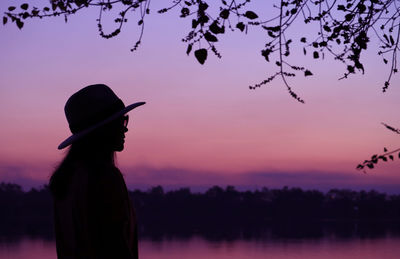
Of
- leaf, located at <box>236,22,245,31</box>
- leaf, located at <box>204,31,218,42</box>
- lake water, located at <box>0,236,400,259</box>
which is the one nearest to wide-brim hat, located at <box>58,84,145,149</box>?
leaf, located at <box>204,31,218,42</box>

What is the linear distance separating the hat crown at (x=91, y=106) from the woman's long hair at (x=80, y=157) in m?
0.08

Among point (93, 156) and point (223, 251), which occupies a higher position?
point (93, 156)

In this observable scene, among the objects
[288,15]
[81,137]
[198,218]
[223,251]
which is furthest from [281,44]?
[198,218]

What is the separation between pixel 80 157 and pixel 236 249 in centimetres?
10629

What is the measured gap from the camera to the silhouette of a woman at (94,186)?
8.82 ft

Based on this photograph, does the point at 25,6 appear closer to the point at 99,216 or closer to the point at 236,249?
the point at 99,216

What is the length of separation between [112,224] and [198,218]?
598 ft

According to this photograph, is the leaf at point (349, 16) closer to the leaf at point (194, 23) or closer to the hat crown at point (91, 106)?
the leaf at point (194, 23)

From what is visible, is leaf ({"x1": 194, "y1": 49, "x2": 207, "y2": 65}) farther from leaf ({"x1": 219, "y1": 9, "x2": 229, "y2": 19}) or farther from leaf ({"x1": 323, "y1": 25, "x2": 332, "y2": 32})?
leaf ({"x1": 323, "y1": 25, "x2": 332, "y2": 32})

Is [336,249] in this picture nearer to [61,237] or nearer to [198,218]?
[198,218]

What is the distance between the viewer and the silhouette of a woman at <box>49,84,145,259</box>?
2.69m

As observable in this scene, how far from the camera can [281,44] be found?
214 inches

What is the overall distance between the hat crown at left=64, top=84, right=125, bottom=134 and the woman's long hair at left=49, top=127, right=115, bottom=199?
0.28ft

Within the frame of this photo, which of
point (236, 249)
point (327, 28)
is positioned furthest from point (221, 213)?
point (327, 28)
